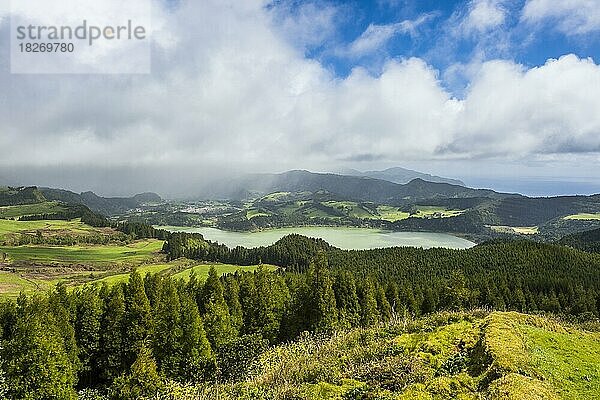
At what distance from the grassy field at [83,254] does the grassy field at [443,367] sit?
10562 cm

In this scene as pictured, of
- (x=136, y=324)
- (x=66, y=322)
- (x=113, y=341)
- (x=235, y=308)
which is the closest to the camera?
(x=136, y=324)

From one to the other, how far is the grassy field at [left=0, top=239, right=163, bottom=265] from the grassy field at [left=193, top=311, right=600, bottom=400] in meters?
106

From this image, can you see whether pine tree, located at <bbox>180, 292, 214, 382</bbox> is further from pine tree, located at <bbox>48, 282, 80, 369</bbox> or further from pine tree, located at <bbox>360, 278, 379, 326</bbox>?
pine tree, located at <bbox>360, 278, 379, 326</bbox>

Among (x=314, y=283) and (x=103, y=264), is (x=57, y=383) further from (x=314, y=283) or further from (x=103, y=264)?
(x=103, y=264)

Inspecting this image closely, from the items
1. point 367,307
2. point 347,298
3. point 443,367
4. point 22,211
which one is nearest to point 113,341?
point 347,298

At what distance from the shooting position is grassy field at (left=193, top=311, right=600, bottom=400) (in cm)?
1242

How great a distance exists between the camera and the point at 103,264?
105m

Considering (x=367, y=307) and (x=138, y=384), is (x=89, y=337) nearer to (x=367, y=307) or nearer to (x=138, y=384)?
(x=138, y=384)

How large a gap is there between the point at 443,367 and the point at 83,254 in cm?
12282

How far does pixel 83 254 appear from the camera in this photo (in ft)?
377

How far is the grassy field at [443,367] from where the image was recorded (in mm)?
12422

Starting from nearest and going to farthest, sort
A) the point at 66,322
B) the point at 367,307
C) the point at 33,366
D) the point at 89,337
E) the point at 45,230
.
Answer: the point at 33,366 → the point at 66,322 → the point at 89,337 → the point at 367,307 → the point at 45,230

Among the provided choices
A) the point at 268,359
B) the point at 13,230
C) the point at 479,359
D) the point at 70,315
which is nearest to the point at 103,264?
the point at 13,230

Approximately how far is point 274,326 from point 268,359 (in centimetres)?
1553
